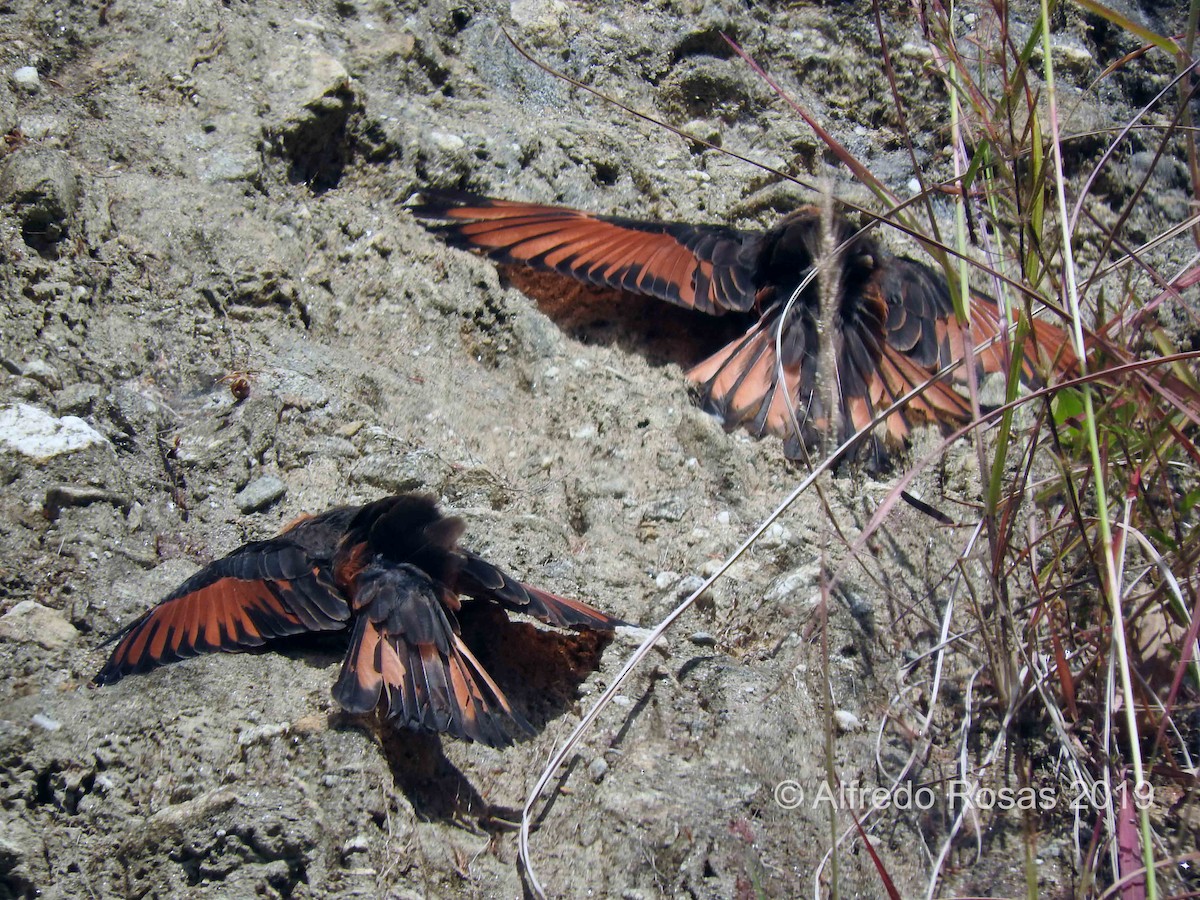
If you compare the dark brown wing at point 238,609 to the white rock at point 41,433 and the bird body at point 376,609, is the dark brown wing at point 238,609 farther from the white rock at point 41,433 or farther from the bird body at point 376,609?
the white rock at point 41,433

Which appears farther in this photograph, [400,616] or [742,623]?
[742,623]

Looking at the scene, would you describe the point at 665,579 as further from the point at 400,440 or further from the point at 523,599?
the point at 400,440

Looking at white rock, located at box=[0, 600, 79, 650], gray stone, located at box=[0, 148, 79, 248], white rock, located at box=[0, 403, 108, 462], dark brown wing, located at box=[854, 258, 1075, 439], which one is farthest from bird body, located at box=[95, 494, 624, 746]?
dark brown wing, located at box=[854, 258, 1075, 439]

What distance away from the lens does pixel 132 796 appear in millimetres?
1920

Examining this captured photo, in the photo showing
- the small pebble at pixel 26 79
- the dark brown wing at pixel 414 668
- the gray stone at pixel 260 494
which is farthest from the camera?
the small pebble at pixel 26 79

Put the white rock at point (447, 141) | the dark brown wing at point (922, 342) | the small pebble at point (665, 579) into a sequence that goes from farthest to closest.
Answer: the white rock at point (447, 141) → the dark brown wing at point (922, 342) → the small pebble at point (665, 579)

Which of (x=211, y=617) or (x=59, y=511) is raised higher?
(x=211, y=617)

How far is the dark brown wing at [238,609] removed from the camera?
220 centimetres

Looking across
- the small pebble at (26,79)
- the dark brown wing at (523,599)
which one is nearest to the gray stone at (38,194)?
the small pebble at (26,79)

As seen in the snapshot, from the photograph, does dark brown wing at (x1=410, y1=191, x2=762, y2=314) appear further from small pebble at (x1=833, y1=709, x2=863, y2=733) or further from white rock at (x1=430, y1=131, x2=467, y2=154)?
Result: small pebble at (x1=833, y1=709, x2=863, y2=733)

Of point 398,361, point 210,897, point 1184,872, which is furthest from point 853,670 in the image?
point 398,361

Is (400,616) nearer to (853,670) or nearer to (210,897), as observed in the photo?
(210,897)

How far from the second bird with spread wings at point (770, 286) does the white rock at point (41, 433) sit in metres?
1.33

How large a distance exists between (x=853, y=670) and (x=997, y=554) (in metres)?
0.48
